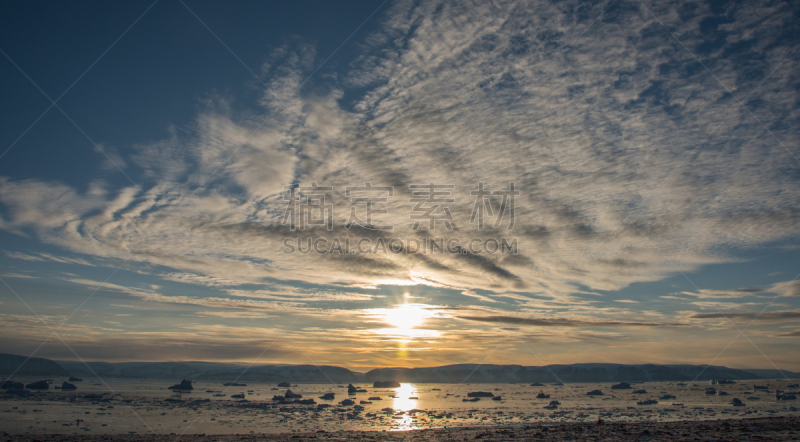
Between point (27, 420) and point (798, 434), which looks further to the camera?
point (27, 420)

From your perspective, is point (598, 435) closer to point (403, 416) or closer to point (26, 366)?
point (403, 416)

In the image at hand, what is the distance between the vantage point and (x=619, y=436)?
49.2 feet

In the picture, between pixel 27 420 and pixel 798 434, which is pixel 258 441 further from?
pixel 27 420

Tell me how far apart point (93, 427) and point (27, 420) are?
25.7ft

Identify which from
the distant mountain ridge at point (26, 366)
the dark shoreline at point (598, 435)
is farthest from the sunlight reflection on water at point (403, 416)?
the distant mountain ridge at point (26, 366)

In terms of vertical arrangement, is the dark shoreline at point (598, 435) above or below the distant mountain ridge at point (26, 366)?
above

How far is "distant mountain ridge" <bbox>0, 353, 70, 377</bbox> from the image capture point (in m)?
161

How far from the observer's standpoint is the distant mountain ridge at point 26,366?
16125cm

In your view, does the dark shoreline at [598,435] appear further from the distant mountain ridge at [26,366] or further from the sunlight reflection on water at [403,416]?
the distant mountain ridge at [26,366]

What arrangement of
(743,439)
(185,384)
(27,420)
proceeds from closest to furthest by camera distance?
1. (743,439)
2. (27,420)
3. (185,384)

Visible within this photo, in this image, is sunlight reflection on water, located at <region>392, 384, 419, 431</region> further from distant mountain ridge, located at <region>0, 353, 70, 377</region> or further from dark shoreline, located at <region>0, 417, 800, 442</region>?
distant mountain ridge, located at <region>0, 353, 70, 377</region>

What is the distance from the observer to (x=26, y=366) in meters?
172

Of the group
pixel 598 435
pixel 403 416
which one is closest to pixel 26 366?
pixel 403 416

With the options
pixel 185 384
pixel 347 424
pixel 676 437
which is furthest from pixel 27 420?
pixel 185 384
